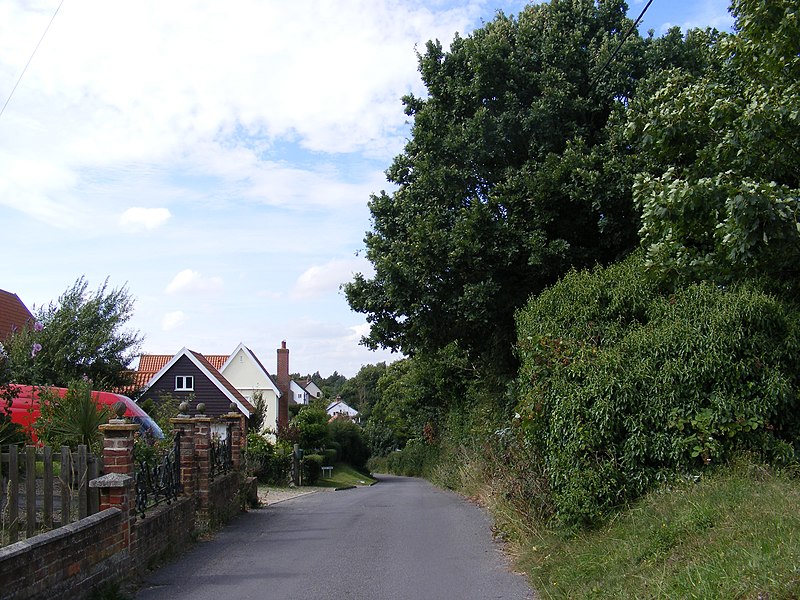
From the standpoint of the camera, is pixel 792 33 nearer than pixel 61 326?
Yes

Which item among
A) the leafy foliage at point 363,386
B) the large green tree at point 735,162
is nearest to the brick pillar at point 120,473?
the large green tree at point 735,162

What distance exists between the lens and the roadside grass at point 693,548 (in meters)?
5.22

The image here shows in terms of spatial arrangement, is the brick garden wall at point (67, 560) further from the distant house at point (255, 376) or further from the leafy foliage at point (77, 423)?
the distant house at point (255, 376)

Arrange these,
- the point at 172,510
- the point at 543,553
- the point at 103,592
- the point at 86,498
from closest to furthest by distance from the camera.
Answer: the point at 103,592 < the point at 86,498 < the point at 543,553 < the point at 172,510

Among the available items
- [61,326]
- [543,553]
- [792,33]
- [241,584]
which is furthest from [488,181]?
[61,326]

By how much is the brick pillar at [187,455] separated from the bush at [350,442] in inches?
1261

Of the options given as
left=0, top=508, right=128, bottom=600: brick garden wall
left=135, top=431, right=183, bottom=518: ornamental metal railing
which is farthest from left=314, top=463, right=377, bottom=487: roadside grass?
left=0, top=508, right=128, bottom=600: brick garden wall

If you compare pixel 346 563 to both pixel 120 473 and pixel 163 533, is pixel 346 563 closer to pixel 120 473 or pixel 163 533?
pixel 163 533

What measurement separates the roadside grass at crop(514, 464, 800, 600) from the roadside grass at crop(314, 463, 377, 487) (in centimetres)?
2633

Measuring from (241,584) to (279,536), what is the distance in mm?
3981

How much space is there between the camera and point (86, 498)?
759cm

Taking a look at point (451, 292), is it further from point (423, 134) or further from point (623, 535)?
point (623, 535)

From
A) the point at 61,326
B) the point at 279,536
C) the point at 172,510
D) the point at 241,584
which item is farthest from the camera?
the point at 61,326

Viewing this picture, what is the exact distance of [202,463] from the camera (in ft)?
39.2
